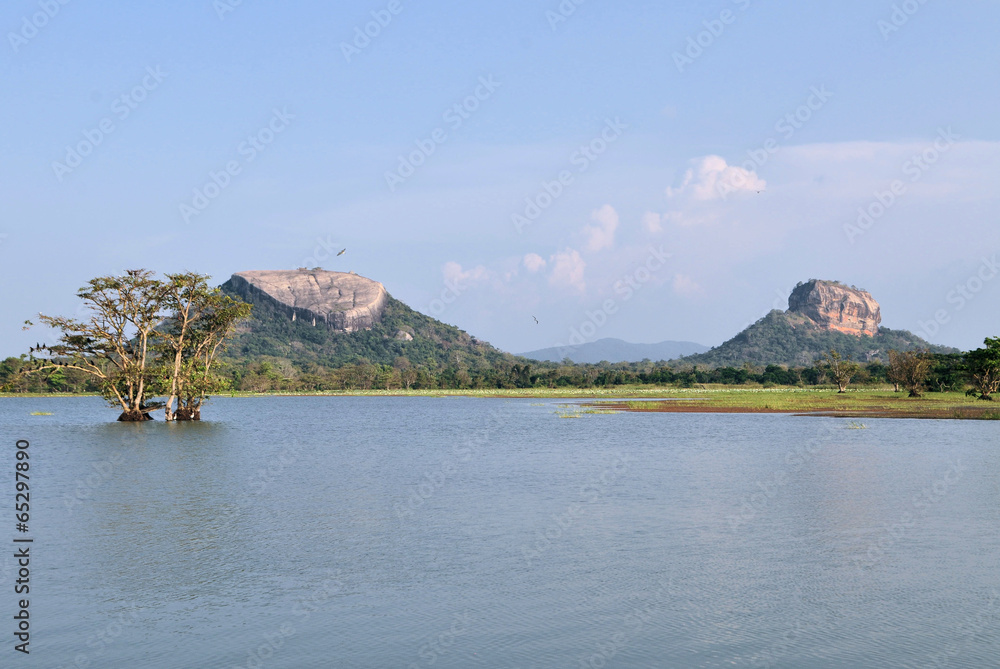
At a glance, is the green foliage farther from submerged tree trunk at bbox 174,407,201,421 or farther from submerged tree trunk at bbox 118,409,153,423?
submerged tree trunk at bbox 118,409,153,423

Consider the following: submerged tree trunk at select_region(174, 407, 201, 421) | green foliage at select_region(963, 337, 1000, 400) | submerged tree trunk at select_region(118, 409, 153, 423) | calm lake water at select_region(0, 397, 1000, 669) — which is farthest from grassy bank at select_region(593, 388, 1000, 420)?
submerged tree trunk at select_region(118, 409, 153, 423)

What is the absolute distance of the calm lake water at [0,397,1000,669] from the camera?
474 inches

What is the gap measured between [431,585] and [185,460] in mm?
24883

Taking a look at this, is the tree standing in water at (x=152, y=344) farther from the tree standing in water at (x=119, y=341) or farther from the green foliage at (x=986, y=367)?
the green foliage at (x=986, y=367)

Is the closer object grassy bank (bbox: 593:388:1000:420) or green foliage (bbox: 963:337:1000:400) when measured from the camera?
Result: grassy bank (bbox: 593:388:1000:420)

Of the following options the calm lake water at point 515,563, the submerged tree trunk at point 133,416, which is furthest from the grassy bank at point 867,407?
the submerged tree trunk at point 133,416

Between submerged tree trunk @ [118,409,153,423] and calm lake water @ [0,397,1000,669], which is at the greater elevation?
submerged tree trunk @ [118,409,153,423]

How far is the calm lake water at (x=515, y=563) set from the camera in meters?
12.0

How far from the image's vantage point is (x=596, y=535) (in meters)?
19.5

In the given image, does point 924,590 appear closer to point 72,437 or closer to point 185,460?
point 185,460

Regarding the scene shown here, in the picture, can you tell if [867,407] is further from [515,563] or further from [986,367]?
[515,563]

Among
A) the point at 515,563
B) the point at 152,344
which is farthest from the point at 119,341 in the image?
the point at 515,563

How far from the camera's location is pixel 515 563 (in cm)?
1686

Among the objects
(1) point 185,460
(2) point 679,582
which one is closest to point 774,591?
(2) point 679,582
